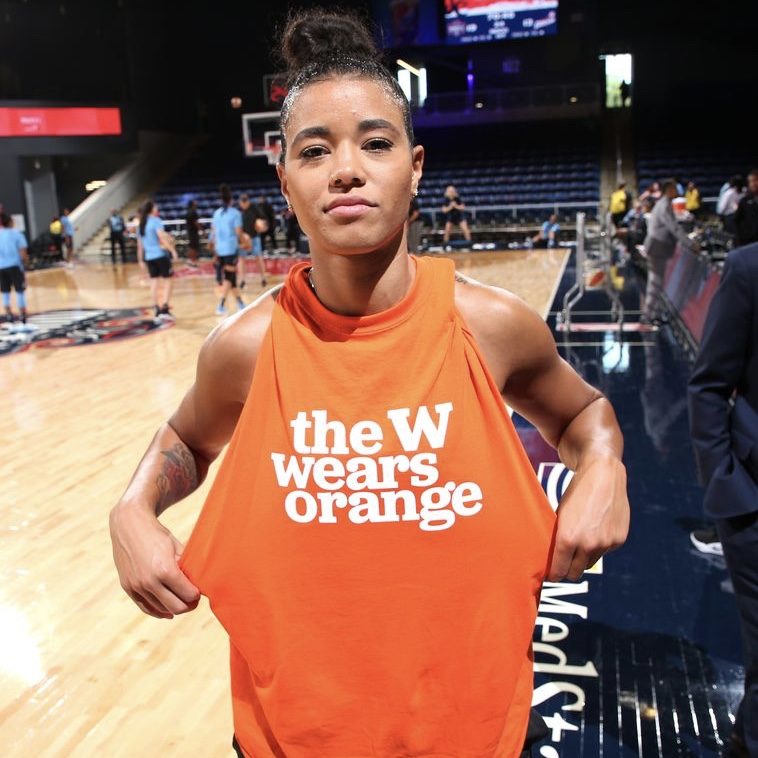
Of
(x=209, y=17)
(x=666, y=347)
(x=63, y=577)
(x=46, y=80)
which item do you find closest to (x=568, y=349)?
(x=666, y=347)

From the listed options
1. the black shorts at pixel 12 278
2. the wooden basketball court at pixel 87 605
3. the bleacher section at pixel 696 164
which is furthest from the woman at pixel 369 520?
the bleacher section at pixel 696 164

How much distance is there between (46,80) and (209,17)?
7.78 metres

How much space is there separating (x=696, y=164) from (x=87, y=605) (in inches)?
810

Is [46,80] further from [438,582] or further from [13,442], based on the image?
[438,582]

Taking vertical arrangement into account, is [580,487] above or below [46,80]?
below

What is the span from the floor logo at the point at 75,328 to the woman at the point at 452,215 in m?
9.07

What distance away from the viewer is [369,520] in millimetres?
1104

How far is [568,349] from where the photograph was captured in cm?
768

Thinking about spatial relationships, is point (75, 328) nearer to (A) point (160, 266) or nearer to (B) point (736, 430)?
(A) point (160, 266)

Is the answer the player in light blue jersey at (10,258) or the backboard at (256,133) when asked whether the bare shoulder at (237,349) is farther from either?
the backboard at (256,133)

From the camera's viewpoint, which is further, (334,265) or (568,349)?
(568,349)

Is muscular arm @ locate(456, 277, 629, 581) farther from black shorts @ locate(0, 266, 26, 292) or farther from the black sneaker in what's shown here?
black shorts @ locate(0, 266, 26, 292)

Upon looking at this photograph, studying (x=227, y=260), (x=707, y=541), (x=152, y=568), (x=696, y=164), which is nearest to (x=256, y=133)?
(x=696, y=164)

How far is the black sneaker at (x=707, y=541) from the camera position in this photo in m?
3.62
